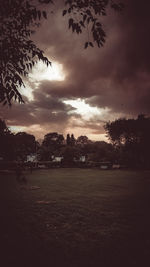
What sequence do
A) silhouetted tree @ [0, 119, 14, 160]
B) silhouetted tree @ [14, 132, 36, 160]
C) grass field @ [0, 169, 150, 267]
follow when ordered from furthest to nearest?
1. grass field @ [0, 169, 150, 267]
2. silhouetted tree @ [14, 132, 36, 160]
3. silhouetted tree @ [0, 119, 14, 160]

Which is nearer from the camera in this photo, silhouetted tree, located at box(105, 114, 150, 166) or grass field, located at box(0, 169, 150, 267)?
grass field, located at box(0, 169, 150, 267)

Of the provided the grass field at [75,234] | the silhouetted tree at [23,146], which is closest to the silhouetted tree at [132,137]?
the grass field at [75,234]

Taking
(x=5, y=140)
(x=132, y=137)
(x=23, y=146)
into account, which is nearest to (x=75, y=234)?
(x=23, y=146)

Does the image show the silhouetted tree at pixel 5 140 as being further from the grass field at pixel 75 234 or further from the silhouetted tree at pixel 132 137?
the silhouetted tree at pixel 132 137

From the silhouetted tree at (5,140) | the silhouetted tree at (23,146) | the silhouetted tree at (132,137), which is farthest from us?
the silhouetted tree at (132,137)

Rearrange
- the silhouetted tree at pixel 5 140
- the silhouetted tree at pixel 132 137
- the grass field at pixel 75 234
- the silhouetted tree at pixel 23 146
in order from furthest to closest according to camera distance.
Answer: the silhouetted tree at pixel 132 137 → the grass field at pixel 75 234 → the silhouetted tree at pixel 23 146 → the silhouetted tree at pixel 5 140

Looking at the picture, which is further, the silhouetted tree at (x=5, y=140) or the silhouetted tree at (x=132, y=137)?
the silhouetted tree at (x=132, y=137)

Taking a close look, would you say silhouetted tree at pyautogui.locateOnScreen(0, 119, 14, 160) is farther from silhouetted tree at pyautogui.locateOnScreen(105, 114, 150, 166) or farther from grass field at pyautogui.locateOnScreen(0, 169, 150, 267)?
silhouetted tree at pyautogui.locateOnScreen(105, 114, 150, 166)

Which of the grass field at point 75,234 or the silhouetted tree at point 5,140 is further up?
the silhouetted tree at point 5,140

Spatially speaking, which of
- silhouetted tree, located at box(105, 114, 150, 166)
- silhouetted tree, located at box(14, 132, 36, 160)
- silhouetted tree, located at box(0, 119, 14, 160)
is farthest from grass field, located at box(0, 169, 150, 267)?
silhouetted tree, located at box(105, 114, 150, 166)

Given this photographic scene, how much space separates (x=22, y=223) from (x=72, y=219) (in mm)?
2157

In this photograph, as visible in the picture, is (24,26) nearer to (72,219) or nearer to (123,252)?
(123,252)

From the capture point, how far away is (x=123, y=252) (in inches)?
236

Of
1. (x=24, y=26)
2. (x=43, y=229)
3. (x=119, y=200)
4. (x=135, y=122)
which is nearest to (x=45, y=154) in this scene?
(x=135, y=122)
